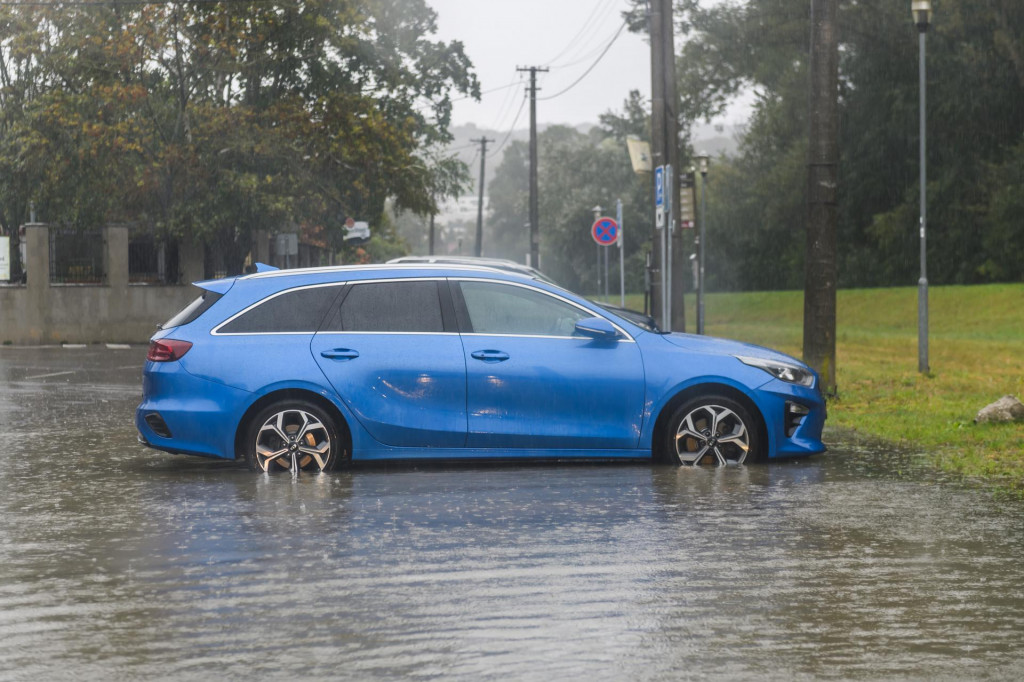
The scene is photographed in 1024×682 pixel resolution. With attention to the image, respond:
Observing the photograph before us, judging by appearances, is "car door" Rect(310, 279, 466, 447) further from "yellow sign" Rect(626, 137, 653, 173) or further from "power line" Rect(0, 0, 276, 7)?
"power line" Rect(0, 0, 276, 7)

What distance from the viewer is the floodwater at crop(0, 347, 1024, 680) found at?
530cm

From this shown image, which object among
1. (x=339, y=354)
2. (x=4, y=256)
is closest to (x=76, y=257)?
(x=4, y=256)

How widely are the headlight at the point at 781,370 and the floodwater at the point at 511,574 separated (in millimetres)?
639

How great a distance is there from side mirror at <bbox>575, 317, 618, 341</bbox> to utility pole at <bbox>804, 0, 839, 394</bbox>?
249 inches

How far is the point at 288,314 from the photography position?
10.3 meters

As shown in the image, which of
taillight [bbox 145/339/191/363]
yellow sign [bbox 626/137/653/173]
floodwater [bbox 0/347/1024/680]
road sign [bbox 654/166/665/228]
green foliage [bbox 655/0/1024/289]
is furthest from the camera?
green foliage [bbox 655/0/1024/289]

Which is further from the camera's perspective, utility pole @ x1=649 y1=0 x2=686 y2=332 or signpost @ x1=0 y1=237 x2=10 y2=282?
signpost @ x1=0 y1=237 x2=10 y2=282

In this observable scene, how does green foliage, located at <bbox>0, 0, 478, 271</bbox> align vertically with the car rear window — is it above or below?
above

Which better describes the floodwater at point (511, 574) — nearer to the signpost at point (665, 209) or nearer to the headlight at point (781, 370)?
the headlight at point (781, 370)

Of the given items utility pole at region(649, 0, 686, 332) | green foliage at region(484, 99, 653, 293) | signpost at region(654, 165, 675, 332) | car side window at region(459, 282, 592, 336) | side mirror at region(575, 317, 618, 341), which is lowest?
side mirror at region(575, 317, 618, 341)

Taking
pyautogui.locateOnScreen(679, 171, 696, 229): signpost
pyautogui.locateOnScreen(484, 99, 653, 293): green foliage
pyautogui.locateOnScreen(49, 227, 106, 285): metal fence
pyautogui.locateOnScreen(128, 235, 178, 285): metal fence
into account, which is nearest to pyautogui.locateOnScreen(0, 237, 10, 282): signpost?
pyautogui.locateOnScreen(49, 227, 106, 285): metal fence

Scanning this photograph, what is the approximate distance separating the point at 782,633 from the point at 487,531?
251 centimetres

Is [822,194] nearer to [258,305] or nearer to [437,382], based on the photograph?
[437,382]

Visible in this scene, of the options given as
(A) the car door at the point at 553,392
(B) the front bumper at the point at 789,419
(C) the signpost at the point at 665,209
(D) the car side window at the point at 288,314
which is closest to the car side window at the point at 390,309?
(D) the car side window at the point at 288,314
